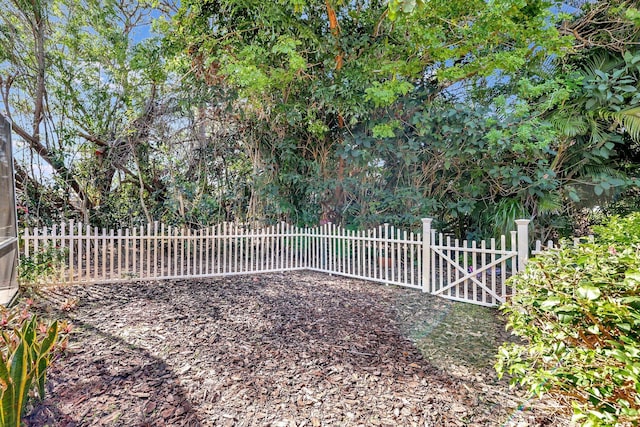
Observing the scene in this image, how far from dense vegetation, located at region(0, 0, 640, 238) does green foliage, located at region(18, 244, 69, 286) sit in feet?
8.43

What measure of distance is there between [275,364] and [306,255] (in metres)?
3.56

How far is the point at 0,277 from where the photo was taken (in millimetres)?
3227

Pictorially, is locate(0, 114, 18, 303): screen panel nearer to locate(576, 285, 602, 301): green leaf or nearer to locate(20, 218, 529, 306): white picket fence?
locate(20, 218, 529, 306): white picket fence

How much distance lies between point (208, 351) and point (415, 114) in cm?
508

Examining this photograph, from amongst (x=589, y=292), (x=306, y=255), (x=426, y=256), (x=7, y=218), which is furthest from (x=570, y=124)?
(x=7, y=218)

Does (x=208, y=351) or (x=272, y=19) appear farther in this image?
(x=272, y=19)

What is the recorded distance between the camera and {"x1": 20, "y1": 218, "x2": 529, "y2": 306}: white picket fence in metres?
4.22

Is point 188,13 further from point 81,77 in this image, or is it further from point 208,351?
point 208,351

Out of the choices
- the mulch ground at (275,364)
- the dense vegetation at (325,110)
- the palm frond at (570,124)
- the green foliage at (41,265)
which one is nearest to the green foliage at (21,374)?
the mulch ground at (275,364)

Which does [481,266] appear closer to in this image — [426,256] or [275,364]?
[426,256]

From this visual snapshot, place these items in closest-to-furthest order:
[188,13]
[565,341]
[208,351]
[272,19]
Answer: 1. [565,341]
2. [208,351]
3. [272,19]
4. [188,13]

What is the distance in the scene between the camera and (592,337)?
4.35ft

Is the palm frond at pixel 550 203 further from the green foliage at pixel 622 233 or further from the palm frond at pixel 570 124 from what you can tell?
the green foliage at pixel 622 233

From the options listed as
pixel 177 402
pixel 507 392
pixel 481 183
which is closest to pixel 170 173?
pixel 177 402
